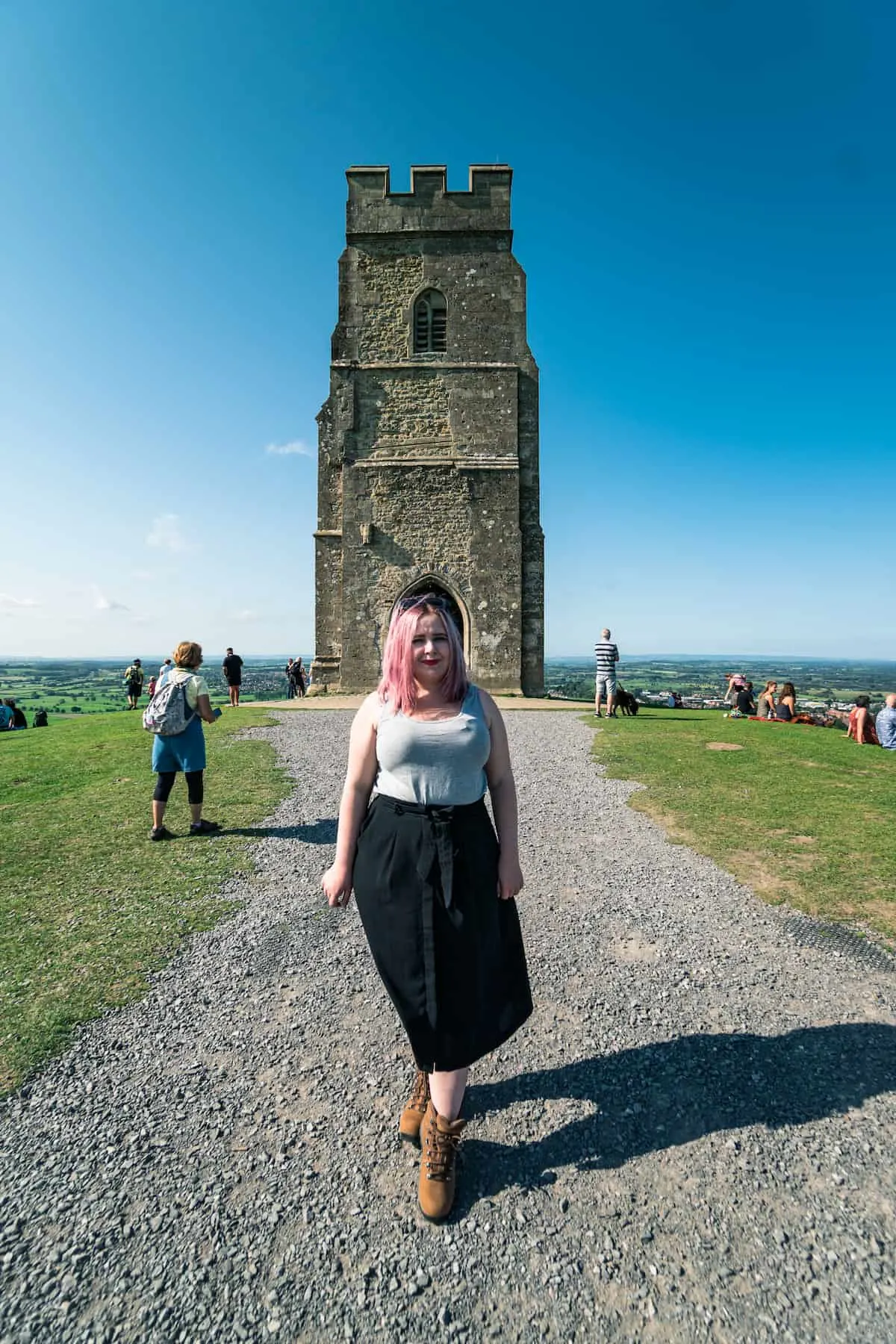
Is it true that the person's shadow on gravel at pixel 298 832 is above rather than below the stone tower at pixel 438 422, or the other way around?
below

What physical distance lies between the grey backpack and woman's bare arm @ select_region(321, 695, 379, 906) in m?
4.09

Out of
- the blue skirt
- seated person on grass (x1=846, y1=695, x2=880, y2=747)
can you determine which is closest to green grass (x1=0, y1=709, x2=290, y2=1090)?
the blue skirt

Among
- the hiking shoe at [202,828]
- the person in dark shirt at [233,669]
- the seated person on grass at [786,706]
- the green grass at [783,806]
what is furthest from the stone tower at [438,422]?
the hiking shoe at [202,828]

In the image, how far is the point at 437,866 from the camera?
8.21 ft

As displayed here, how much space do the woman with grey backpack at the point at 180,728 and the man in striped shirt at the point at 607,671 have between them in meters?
9.80

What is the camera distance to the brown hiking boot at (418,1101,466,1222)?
229cm

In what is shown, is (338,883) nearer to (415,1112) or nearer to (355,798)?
(355,798)

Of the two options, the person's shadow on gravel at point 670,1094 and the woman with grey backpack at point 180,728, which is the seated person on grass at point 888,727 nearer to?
the person's shadow on gravel at point 670,1094

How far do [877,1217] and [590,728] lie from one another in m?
11.3

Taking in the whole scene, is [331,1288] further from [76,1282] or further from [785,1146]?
[785,1146]

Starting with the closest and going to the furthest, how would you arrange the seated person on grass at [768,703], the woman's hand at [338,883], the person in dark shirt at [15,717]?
the woman's hand at [338,883], the seated person on grass at [768,703], the person in dark shirt at [15,717]

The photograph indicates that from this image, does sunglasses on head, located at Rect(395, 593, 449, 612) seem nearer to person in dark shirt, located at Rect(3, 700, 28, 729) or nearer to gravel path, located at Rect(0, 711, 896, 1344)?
gravel path, located at Rect(0, 711, 896, 1344)

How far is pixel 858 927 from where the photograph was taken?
177 inches

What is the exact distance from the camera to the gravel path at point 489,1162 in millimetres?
1973
